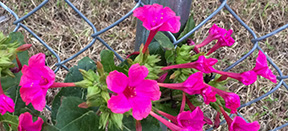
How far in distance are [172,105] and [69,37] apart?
3.90 ft

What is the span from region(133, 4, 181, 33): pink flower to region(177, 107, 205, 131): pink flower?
0.67ft

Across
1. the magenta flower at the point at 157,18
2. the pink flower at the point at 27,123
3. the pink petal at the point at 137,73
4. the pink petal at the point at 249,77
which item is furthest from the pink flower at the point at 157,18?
the pink flower at the point at 27,123

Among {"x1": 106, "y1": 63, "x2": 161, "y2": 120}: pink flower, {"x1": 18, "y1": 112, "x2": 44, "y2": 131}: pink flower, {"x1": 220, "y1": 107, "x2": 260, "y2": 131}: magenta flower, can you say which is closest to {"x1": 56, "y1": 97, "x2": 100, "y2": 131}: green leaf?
{"x1": 18, "y1": 112, "x2": 44, "y2": 131}: pink flower

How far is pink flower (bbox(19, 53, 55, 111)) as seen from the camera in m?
0.60

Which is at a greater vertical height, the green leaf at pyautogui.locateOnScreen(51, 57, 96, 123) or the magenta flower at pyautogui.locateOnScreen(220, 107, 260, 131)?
the green leaf at pyautogui.locateOnScreen(51, 57, 96, 123)

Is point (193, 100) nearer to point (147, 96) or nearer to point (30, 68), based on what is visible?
point (147, 96)

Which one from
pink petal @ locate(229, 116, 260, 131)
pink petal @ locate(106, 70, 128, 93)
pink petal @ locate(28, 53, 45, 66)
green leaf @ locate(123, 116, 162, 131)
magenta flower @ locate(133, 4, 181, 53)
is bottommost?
green leaf @ locate(123, 116, 162, 131)

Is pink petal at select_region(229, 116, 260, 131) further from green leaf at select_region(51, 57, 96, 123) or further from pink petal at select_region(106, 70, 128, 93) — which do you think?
green leaf at select_region(51, 57, 96, 123)

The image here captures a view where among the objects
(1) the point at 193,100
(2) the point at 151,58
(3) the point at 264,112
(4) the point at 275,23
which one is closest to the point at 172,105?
(1) the point at 193,100

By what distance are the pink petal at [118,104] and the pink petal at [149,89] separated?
0.13 ft

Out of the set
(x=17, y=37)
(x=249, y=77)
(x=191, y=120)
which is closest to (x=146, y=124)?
(x=191, y=120)

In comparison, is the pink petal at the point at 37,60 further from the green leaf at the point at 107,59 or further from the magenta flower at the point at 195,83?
the magenta flower at the point at 195,83

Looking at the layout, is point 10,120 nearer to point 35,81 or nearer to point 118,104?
point 35,81

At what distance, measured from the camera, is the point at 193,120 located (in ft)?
2.18
